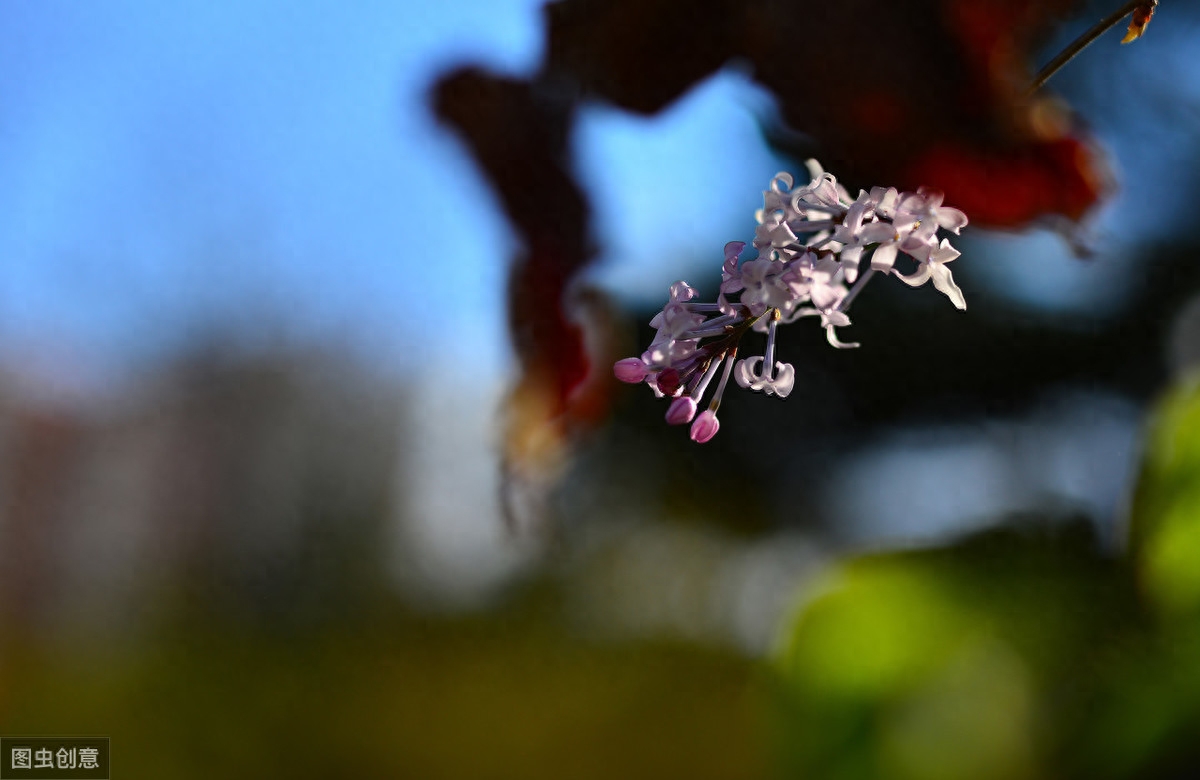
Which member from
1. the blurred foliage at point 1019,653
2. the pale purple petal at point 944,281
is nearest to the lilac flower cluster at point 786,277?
the pale purple petal at point 944,281

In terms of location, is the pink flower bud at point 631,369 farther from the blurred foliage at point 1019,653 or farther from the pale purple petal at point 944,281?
the blurred foliage at point 1019,653

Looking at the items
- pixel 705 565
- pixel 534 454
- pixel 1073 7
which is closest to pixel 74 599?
pixel 534 454

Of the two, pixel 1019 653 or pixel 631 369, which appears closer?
pixel 631 369

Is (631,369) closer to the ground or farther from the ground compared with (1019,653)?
farther from the ground

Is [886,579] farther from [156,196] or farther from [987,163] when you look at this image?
[156,196]

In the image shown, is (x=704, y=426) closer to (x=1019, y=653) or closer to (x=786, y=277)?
(x=786, y=277)

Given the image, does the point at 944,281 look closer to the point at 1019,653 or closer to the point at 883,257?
Result: the point at 883,257

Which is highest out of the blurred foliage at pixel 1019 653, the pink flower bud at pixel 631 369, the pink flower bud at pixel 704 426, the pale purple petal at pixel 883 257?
the pale purple petal at pixel 883 257

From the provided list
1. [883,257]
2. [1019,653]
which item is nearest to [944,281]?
[883,257]

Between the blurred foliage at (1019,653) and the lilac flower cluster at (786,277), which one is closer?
the lilac flower cluster at (786,277)
